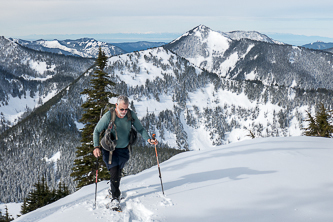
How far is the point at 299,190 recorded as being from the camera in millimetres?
6215

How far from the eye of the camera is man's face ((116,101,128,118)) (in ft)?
19.4

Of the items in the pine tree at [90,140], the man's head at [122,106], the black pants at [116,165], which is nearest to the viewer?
the man's head at [122,106]

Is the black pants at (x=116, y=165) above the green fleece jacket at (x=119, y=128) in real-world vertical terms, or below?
below

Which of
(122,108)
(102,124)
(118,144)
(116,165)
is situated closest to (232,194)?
(116,165)

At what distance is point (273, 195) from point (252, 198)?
2.18ft

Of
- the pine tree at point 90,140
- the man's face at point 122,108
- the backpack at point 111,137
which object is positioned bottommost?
the pine tree at point 90,140

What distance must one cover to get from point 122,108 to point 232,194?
4202mm

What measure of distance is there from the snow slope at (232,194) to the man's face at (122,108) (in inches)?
108

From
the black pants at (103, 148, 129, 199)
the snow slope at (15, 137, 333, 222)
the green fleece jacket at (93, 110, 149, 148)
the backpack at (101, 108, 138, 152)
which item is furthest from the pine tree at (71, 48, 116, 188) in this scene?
the backpack at (101, 108, 138, 152)

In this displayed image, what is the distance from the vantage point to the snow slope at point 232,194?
5215 millimetres

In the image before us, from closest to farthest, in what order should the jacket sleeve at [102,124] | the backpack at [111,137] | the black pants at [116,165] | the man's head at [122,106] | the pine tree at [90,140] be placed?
the man's head at [122,106], the backpack at [111,137], the jacket sleeve at [102,124], the black pants at [116,165], the pine tree at [90,140]

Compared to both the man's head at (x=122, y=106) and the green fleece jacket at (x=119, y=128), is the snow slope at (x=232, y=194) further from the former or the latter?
the man's head at (x=122, y=106)

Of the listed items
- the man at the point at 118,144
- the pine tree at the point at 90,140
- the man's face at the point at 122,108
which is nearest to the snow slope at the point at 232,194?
the man at the point at 118,144

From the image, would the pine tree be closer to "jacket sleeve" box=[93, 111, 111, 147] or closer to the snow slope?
the snow slope
